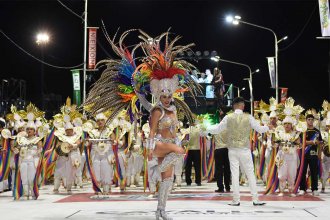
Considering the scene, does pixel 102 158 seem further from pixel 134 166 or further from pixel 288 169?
pixel 134 166

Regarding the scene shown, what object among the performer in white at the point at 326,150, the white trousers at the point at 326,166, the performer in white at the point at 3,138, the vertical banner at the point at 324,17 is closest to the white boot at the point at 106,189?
the performer in white at the point at 3,138

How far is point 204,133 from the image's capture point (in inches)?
Answer: 458

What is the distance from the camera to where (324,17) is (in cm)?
2194

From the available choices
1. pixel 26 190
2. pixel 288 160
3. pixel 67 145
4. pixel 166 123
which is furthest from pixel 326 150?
pixel 26 190

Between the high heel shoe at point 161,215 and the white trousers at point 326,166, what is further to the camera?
the white trousers at point 326,166

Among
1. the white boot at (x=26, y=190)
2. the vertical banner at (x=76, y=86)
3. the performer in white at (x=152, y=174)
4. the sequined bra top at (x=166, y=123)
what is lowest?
the white boot at (x=26, y=190)

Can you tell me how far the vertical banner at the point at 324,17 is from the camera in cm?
2165

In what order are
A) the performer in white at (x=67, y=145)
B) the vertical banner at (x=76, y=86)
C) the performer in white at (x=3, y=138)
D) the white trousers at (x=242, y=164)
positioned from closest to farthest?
the white trousers at (x=242, y=164), the performer in white at (x=3, y=138), the performer in white at (x=67, y=145), the vertical banner at (x=76, y=86)

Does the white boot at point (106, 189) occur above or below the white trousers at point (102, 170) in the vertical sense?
below

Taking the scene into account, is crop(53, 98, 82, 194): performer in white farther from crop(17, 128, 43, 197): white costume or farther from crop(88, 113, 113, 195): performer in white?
crop(17, 128, 43, 197): white costume

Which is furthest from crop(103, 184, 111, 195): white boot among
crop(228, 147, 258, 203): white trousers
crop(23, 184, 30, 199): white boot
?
crop(228, 147, 258, 203): white trousers

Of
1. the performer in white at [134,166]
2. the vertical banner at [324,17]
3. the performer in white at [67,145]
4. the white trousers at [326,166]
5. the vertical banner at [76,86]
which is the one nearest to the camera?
the performer in white at [67,145]

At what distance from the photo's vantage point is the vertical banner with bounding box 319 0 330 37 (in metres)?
21.6

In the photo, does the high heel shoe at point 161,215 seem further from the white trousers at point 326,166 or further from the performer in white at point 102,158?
the white trousers at point 326,166
